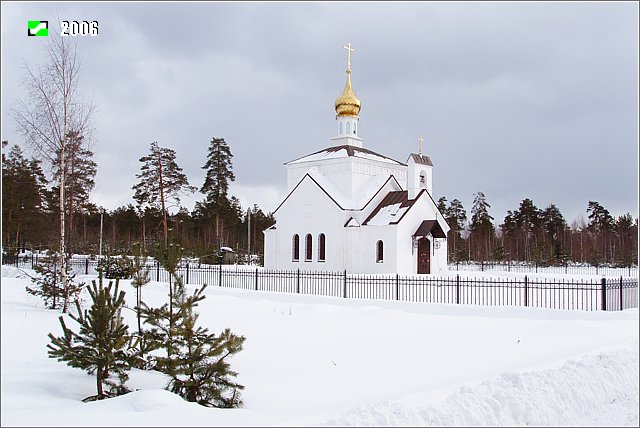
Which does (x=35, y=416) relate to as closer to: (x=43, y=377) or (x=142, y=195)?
(x=43, y=377)

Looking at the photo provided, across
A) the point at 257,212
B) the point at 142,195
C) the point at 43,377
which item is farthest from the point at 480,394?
the point at 257,212

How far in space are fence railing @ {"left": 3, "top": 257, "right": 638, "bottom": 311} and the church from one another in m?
7.11

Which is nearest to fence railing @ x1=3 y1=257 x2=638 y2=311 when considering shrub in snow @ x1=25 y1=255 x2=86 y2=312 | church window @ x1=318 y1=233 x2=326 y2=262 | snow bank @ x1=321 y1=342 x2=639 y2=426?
shrub in snow @ x1=25 y1=255 x2=86 y2=312

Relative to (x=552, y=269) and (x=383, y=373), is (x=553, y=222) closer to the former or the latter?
(x=552, y=269)

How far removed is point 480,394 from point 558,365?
2.62 metres

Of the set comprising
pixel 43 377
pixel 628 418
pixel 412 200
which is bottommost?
pixel 628 418

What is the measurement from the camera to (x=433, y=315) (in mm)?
15812

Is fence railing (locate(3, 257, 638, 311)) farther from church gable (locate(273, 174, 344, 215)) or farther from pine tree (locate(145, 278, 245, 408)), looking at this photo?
pine tree (locate(145, 278, 245, 408))

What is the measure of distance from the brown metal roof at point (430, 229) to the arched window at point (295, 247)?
23.2 ft

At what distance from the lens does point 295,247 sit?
34.8 meters

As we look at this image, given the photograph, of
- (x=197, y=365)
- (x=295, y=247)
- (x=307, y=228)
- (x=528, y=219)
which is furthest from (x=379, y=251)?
(x=528, y=219)

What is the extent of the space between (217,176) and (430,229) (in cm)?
2719

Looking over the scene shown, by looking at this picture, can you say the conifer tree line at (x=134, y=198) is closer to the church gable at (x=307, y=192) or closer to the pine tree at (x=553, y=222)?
the church gable at (x=307, y=192)

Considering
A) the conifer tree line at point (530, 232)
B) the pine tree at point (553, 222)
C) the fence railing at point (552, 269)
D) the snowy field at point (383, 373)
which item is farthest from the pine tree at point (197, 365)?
the pine tree at point (553, 222)
